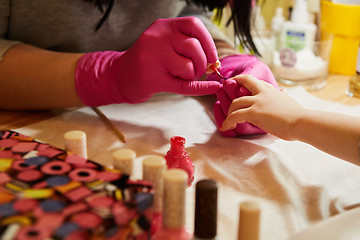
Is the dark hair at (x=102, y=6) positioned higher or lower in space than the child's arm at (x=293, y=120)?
higher

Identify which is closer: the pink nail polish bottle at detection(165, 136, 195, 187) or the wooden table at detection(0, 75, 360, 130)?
the pink nail polish bottle at detection(165, 136, 195, 187)

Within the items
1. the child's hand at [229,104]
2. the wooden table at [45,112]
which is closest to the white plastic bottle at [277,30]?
the wooden table at [45,112]

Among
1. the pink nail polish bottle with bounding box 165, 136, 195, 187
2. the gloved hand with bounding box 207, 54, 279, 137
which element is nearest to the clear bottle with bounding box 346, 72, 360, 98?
the gloved hand with bounding box 207, 54, 279, 137

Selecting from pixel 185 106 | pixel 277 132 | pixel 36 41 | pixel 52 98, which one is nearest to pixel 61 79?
pixel 52 98

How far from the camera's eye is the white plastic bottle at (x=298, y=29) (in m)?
0.98

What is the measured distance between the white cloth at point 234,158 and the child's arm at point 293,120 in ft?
0.17

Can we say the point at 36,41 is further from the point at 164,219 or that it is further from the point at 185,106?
the point at 164,219

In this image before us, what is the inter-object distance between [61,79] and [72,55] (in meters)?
0.06

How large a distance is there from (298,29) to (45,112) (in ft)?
2.27

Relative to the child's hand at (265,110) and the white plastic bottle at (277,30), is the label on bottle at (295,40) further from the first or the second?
Answer: the child's hand at (265,110)

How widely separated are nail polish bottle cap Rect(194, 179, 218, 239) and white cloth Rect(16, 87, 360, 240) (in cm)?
7

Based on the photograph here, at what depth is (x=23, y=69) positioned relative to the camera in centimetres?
73

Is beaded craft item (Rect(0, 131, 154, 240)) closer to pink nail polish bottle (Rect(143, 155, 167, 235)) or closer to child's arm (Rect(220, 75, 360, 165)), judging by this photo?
pink nail polish bottle (Rect(143, 155, 167, 235))

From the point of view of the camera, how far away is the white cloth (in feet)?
1.52
